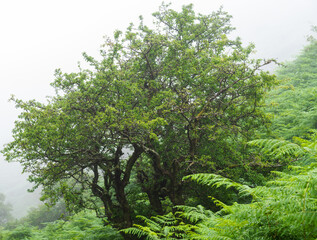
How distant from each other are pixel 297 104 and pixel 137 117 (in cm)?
920

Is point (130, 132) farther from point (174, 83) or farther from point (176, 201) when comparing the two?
point (174, 83)

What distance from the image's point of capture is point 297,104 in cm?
1294

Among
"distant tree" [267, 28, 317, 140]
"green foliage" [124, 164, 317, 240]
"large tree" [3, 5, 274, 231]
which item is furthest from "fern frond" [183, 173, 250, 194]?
"distant tree" [267, 28, 317, 140]

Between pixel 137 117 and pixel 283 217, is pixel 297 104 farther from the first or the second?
pixel 283 217

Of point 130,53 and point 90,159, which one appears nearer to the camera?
point 90,159

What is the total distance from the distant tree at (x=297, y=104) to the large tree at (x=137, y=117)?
2012 mm

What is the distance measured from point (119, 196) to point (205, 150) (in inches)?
169

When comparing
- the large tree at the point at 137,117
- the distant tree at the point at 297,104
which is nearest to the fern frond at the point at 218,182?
the large tree at the point at 137,117

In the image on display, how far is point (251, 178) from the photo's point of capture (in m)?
9.57

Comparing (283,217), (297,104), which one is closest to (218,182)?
(283,217)

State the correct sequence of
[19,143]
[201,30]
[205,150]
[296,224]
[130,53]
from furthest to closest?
[201,30] < [130,53] < [205,150] < [19,143] < [296,224]

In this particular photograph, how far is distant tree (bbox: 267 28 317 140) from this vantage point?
1063cm

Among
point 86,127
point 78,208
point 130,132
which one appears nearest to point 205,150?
point 130,132

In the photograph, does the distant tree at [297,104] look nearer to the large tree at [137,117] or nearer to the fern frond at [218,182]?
the large tree at [137,117]
